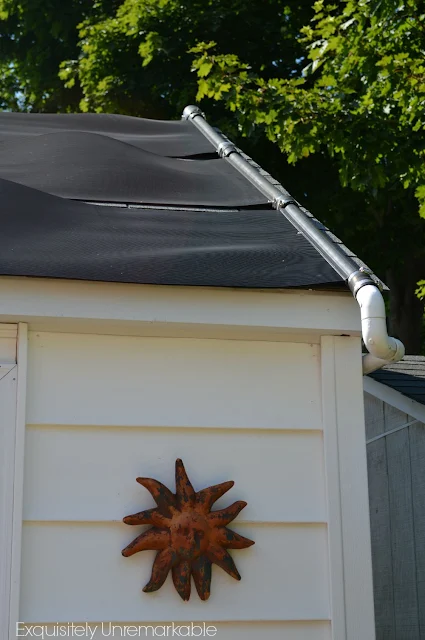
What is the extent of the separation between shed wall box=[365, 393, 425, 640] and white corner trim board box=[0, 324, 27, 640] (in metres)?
3.39

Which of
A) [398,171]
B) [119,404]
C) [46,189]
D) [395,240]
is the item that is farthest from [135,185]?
[395,240]

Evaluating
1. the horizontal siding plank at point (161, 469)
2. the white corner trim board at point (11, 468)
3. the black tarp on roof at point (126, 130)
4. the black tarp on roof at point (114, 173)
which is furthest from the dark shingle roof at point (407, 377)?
the white corner trim board at point (11, 468)

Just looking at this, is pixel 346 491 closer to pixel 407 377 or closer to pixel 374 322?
pixel 374 322

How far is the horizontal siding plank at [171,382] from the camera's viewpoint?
131 inches

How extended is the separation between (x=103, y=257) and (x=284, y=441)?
929mm

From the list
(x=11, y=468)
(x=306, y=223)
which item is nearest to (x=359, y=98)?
(x=306, y=223)

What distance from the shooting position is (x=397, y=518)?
6.25 metres

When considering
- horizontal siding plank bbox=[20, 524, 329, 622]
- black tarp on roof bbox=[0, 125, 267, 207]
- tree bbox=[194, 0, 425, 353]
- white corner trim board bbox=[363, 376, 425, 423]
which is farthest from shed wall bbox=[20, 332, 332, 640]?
tree bbox=[194, 0, 425, 353]

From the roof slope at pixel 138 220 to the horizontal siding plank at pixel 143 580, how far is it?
0.88m

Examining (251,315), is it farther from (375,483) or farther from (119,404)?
(375,483)

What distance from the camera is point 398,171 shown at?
26.0ft

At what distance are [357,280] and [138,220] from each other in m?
0.95

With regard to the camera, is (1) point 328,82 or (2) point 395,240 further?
(2) point 395,240

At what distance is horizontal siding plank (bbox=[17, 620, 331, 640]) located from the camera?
10.3ft
